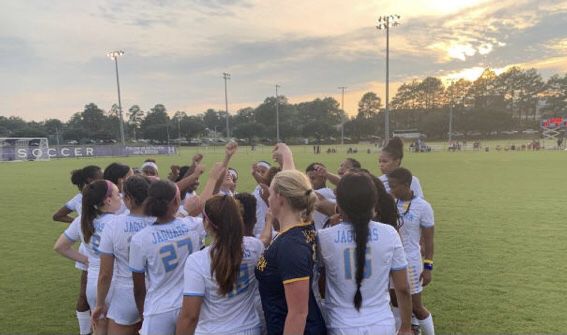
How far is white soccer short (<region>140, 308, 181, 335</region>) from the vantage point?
281 centimetres

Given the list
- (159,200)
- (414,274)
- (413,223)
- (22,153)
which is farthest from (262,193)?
(22,153)

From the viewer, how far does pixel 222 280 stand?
7.85 ft

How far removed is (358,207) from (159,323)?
1.63 m

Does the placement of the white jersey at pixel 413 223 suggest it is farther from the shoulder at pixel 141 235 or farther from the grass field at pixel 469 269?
the shoulder at pixel 141 235

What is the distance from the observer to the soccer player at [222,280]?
2393 millimetres

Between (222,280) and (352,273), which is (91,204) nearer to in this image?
(222,280)

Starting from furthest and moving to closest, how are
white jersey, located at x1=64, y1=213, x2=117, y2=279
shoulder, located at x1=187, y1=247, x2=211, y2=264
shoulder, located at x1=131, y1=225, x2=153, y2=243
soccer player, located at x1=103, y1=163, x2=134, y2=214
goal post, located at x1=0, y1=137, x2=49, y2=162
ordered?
goal post, located at x1=0, y1=137, x2=49, y2=162, soccer player, located at x1=103, y1=163, x2=134, y2=214, white jersey, located at x1=64, y1=213, x2=117, y2=279, shoulder, located at x1=131, y1=225, x2=153, y2=243, shoulder, located at x1=187, y1=247, x2=211, y2=264

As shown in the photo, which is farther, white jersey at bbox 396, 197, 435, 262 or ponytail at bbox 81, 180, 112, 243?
white jersey at bbox 396, 197, 435, 262

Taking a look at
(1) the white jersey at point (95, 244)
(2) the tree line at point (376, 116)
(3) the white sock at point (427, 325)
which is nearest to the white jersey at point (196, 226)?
(1) the white jersey at point (95, 244)

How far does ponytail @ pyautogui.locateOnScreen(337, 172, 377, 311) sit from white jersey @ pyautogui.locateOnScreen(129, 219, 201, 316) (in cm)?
120

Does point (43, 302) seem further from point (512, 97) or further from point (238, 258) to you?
point (512, 97)

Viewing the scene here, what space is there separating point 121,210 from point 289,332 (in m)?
2.60

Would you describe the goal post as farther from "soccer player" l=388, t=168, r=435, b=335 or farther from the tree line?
"soccer player" l=388, t=168, r=435, b=335

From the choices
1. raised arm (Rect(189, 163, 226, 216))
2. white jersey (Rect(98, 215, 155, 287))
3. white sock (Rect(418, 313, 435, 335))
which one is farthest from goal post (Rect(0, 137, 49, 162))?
white sock (Rect(418, 313, 435, 335))
